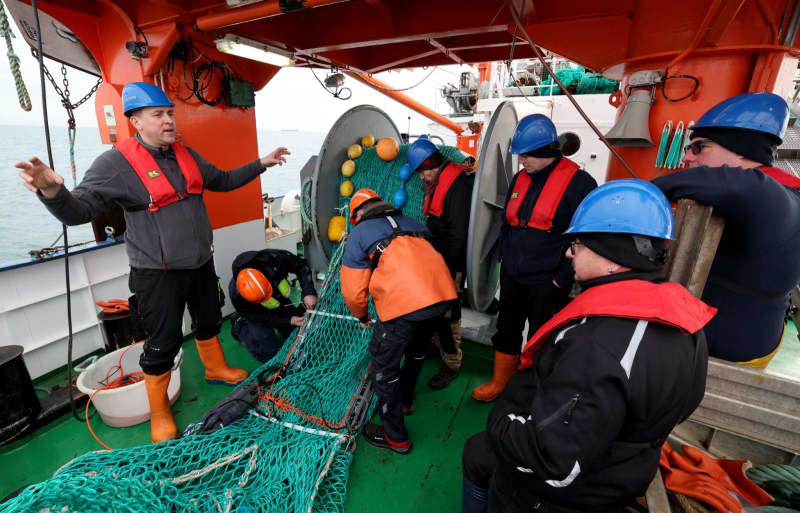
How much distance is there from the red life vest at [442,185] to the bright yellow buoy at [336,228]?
3.75 feet

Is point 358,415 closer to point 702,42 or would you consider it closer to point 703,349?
point 703,349

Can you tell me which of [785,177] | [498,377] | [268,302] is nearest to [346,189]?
[268,302]

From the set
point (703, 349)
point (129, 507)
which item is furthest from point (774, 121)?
point (129, 507)

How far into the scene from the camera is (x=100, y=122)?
3654 millimetres

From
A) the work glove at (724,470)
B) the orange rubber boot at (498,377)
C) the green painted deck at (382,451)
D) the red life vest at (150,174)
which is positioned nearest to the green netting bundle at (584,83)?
the orange rubber boot at (498,377)

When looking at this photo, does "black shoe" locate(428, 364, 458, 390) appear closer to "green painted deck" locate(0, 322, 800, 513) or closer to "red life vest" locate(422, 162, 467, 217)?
"green painted deck" locate(0, 322, 800, 513)

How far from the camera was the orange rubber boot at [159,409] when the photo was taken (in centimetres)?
276

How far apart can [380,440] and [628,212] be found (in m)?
2.31

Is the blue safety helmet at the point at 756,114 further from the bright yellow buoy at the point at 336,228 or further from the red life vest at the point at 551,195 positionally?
the bright yellow buoy at the point at 336,228

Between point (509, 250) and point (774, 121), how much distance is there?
155cm

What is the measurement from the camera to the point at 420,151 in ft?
11.2

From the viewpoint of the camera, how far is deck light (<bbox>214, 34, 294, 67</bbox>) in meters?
3.02

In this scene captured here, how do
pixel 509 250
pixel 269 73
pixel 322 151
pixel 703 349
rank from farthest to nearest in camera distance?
pixel 269 73, pixel 322 151, pixel 509 250, pixel 703 349

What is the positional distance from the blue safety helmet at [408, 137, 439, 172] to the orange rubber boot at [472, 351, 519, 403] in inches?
72.1
